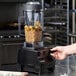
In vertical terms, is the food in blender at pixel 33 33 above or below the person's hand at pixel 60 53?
below

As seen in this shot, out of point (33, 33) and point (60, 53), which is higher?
point (60, 53)

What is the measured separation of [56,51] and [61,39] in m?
3.98

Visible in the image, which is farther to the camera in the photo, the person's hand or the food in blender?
the food in blender

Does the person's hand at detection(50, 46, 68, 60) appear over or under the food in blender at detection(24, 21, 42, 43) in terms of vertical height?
over

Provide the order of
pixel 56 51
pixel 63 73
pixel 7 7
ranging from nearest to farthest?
pixel 56 51 < pixel 63 73 < pixel 7 7

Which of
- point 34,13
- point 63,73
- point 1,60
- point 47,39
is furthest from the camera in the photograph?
point 47,39

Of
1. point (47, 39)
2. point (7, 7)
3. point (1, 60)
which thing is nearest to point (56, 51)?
point (1, 60)

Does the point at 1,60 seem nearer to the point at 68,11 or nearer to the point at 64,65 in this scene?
the point at 68,11

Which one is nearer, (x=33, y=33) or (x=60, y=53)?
(x=60, y=53)

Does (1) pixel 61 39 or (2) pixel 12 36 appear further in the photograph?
(1) pixel 61 39

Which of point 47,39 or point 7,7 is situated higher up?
point 7,7

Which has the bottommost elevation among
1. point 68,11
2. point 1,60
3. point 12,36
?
point 1,60

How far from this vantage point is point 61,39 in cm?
543

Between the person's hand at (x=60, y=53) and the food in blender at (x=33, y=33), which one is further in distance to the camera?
the food in blender at (x=33, y=33)
